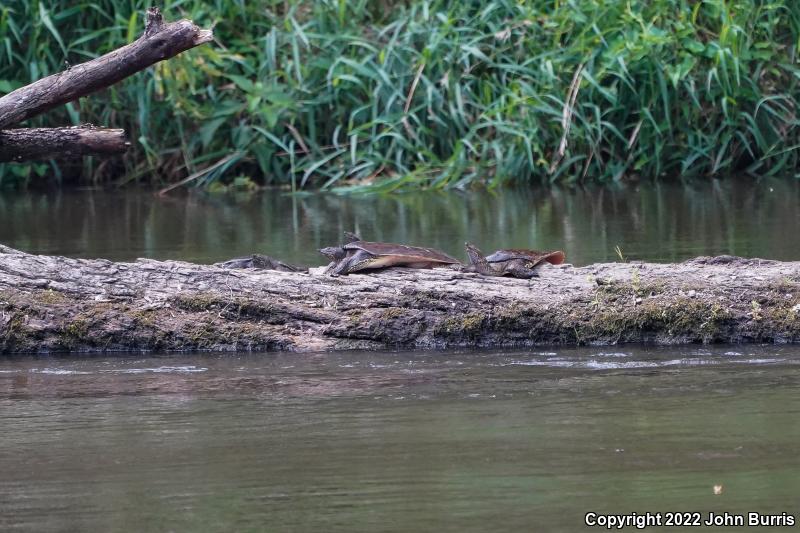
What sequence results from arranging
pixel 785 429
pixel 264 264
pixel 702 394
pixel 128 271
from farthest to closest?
pixel 264 264, pixel 128 271, pixel 702 394, pixel 785 429

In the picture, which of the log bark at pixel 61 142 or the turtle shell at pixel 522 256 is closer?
the log bark at pixel 61 142

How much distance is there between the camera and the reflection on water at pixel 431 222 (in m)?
8.51

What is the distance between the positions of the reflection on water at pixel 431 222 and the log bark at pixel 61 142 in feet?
7.87

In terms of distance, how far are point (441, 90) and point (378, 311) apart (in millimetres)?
6888

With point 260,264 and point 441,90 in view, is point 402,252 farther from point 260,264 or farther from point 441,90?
point 441,90

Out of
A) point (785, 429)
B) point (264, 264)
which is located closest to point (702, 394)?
point (785, 429)

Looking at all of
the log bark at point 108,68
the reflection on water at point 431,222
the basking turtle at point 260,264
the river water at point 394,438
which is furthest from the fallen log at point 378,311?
the reflection on water at point 431,222

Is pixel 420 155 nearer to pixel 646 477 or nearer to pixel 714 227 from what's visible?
pixel 714 227

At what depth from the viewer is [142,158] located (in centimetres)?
1347

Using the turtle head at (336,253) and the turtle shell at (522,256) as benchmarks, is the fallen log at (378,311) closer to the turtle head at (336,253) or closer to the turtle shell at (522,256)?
the turtle shell at (522,256)

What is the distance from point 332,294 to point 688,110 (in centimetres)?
683

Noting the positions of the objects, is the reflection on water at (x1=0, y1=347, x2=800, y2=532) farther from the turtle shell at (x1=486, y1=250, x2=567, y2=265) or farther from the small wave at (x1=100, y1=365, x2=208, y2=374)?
the turtle shell at (x1=486, y1=250, x2=567, y2=265)

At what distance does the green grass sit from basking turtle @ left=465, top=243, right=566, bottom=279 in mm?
5365

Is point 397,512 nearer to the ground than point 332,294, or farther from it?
nearer to the ground
